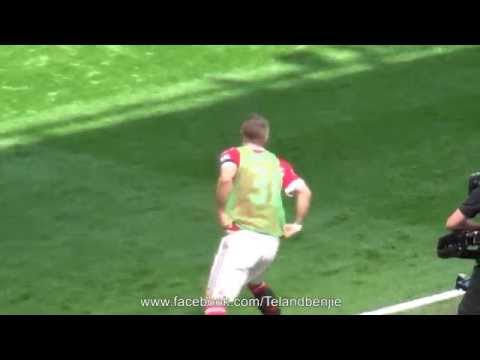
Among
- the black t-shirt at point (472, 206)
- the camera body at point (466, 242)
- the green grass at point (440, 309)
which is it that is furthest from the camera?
the green grass at point (440, 309)

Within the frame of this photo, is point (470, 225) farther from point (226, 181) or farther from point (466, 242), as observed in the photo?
point (226, 181)

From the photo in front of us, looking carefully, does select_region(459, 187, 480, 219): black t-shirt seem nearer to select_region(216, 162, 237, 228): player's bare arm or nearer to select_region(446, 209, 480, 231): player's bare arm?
select_region(446, 209, 480, 231): player's bare arm

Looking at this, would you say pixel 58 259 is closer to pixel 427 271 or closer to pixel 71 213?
pixel 71 213

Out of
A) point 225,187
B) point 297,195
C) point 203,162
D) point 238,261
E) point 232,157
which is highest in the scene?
point 232,157

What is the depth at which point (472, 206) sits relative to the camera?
30.8 feet

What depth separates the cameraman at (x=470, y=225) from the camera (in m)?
9.39

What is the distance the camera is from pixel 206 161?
50.6 feet

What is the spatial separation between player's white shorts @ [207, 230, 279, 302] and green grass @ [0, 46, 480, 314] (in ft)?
3.88

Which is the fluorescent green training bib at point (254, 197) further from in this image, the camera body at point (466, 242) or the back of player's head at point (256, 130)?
the camera body at point (466, 242)

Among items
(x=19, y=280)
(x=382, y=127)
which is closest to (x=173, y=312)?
(x=19, y=280)

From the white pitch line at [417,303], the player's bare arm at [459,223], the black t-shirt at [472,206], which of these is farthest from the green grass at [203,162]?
the black t-shirt at [472,206]

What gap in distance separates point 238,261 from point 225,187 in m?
0.57

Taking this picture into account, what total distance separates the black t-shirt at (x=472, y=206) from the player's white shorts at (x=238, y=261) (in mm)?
1639

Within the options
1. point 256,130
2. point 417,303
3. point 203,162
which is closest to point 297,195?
point 256,130
